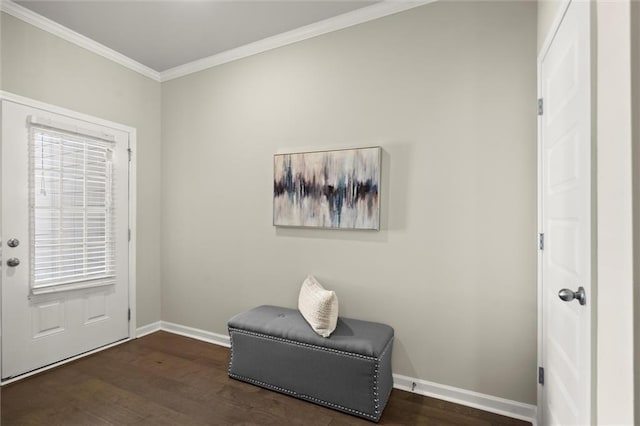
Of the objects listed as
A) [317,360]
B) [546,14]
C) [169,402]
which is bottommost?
[169,402]

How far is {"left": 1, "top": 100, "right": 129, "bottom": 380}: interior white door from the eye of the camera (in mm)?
2447

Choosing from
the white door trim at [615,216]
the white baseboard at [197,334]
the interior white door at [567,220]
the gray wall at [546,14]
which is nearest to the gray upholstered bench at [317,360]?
the white baseboard at [197,334]

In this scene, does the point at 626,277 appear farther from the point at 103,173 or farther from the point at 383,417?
the point at 103,173

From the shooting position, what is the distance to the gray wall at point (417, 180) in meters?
2.06

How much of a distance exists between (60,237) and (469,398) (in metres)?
3.41

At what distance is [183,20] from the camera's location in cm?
263

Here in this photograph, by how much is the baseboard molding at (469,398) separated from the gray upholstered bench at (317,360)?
0.18 m

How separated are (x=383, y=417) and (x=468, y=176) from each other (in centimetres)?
166

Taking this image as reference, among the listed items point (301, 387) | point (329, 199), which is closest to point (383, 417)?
point (301, 387)

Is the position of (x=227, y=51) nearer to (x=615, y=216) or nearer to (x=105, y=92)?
(x=105, y=92)

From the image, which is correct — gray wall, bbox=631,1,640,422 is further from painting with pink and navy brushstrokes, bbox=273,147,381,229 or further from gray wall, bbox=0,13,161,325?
gray wall, bbox=0,13,161,325

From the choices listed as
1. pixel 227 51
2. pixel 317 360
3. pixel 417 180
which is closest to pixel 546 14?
pixel 417 180

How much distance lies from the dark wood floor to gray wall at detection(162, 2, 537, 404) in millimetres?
305

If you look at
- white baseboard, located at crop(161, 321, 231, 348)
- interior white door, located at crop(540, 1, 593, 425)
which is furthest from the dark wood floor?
interior white door, located at crop(540, 1, 593, 425)
